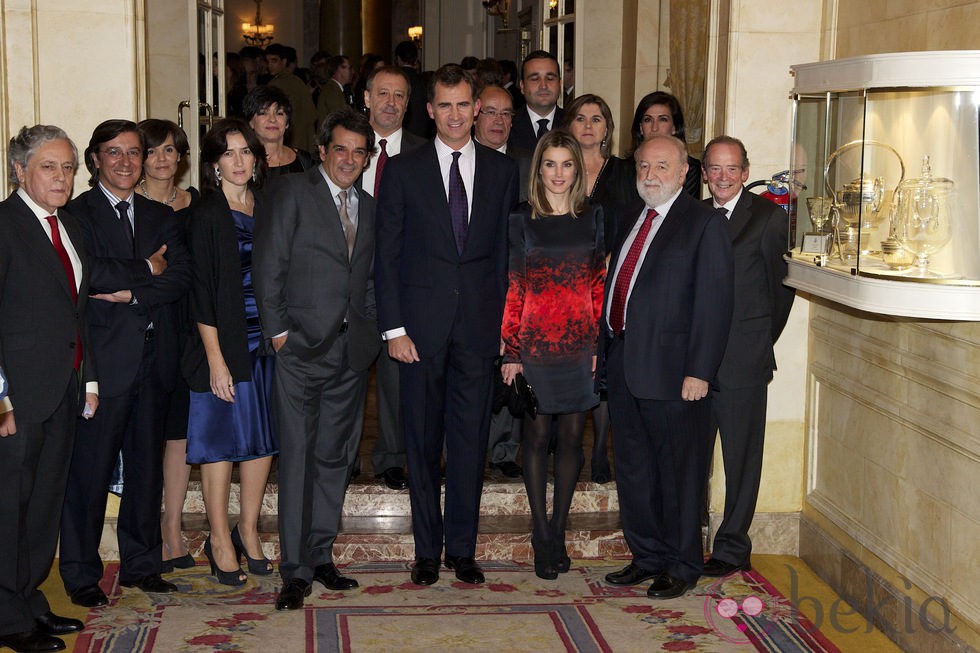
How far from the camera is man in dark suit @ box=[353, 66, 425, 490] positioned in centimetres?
534

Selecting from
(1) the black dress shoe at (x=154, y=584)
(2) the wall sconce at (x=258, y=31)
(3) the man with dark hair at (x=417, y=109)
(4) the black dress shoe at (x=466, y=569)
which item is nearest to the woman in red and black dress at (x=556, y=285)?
(4) the black dress shoe at (x=466, y=569)

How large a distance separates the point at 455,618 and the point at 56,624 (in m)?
1.49

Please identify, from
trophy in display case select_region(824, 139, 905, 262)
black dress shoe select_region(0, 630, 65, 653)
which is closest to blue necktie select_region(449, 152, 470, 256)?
trophy in display case select_region(824, 139, 905, 262)

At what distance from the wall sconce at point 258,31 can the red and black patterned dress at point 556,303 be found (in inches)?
727

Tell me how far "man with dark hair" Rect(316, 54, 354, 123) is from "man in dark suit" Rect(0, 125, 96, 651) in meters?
6.13

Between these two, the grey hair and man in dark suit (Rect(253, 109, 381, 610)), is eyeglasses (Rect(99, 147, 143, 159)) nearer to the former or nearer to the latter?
the grey hair

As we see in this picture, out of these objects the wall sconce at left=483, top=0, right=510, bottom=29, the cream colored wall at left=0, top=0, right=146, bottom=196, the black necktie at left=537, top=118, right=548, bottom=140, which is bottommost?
the black necktie at left=537, top=118, right=548, bottom=140

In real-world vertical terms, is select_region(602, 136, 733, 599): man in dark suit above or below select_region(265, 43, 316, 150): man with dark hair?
below

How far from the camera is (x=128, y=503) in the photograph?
4902 millimetres

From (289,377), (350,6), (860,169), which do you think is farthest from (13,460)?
(350,6)

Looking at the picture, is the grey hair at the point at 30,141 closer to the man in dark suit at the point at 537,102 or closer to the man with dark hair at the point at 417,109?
the man in dark suit at the point at 537,102

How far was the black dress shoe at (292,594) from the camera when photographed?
4.71 meters

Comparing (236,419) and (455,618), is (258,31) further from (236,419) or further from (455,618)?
(455,618)

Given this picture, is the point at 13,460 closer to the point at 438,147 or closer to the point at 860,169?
the point at 438,147
